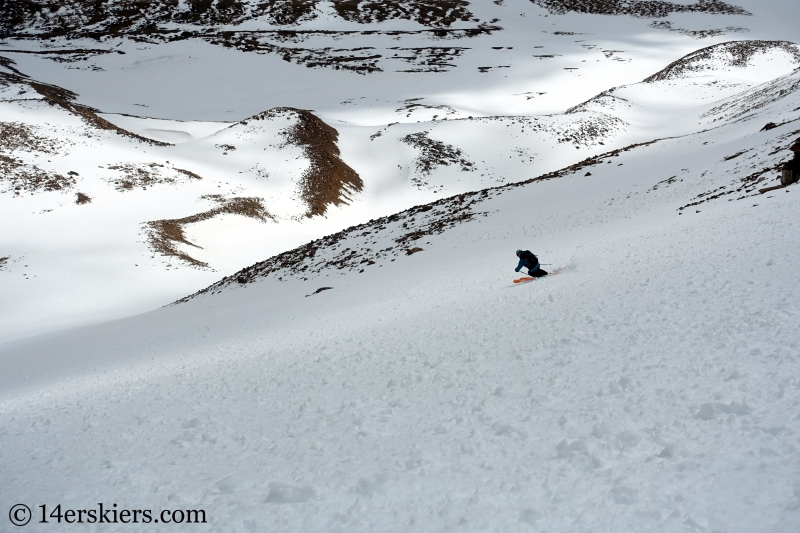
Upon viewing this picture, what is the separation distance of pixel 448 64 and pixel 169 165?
68898mm

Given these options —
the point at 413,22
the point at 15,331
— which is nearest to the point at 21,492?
the point at 15,331

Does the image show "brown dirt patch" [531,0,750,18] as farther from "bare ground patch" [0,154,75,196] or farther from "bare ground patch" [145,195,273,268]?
"bare ground patch" [0,154,75,196]

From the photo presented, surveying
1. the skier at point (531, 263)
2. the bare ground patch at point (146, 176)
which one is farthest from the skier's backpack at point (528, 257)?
the bare ground patch at point (146, 176)

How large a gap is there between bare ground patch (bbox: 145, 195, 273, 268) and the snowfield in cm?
23

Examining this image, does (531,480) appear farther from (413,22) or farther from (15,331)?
(413,22)

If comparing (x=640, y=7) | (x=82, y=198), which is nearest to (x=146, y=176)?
(x=82, y=198)

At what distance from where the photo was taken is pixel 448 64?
93.6 m

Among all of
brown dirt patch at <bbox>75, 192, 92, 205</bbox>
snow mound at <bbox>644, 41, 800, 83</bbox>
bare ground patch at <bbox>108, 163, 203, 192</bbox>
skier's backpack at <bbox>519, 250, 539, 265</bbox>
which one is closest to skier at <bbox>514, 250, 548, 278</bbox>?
skier's backpack at <bbox>519, 250, 539, 265</bbox>

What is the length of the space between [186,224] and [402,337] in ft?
89.2

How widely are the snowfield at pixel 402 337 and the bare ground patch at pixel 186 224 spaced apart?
9.2 inches

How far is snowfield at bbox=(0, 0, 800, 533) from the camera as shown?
173 inches

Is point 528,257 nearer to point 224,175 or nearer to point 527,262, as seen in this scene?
point 527,262

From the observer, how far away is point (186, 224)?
32.0 meters

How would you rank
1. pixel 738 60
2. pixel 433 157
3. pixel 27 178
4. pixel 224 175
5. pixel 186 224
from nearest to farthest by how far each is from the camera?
1. pixel 27 178
2. pixel 186 224
3. pixel 224 175
4. pixel 433 157
5. pixel 738 60
